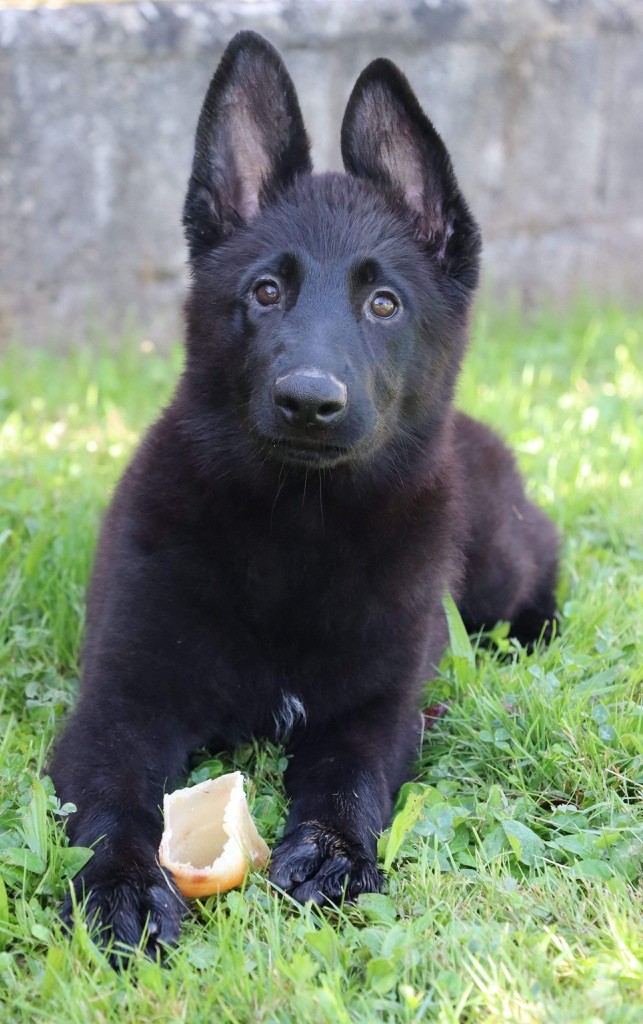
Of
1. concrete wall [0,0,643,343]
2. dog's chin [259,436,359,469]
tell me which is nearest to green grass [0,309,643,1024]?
dog's chin [259,436,359,469]

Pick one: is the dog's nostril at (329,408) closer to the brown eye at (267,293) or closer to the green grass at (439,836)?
the brown eye at (267,293)

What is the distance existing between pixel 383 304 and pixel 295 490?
0.48 meters

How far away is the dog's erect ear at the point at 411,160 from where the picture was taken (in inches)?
110

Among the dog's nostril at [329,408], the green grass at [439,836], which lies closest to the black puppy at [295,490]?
the dog's nostril at [329,408]

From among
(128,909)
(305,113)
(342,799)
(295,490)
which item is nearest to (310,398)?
(295,490)

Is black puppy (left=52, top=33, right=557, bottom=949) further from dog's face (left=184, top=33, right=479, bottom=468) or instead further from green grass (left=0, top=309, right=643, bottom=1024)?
green grass (left=0, top=309, right=643, bottom=1024)

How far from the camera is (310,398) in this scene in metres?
2.30

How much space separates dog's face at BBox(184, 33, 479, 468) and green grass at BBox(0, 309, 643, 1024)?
780mm

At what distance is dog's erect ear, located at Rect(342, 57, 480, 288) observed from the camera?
2795mm

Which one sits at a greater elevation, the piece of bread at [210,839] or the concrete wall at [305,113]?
the concrete wall at [305,113]

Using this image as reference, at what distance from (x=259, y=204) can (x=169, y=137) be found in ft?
8.97

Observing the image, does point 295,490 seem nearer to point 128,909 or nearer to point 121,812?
point 121,812

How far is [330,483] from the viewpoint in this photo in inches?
107

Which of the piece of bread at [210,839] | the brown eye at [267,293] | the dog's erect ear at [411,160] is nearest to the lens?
the piece of bread at [210,839]
